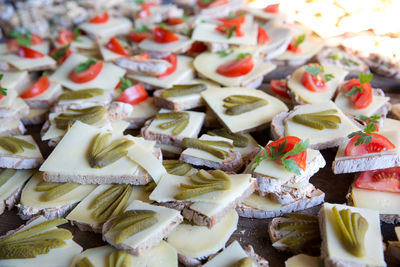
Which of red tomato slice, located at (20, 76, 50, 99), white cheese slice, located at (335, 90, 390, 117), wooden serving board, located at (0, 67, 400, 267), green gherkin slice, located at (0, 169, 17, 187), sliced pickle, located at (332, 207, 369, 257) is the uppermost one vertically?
red tomato slice, located at (20, 76, 50, 99)

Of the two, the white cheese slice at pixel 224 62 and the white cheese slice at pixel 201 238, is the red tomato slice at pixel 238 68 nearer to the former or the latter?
the white cheese slice at pixel 224 62

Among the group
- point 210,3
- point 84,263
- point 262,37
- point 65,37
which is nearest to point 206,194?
point 84,263

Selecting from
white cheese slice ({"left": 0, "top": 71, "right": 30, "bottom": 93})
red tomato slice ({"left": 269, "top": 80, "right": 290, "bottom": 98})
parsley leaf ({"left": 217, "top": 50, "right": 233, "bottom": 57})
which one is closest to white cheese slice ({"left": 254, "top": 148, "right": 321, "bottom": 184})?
red tomato slice ({"left": 269, "top": 80, "right": 290, "bottom": 98})

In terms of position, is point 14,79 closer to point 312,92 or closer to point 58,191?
point 58,191

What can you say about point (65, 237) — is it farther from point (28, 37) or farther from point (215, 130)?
point (28, 37)

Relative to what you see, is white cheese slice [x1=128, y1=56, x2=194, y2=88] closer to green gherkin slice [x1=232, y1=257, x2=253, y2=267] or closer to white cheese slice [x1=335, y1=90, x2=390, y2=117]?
white cheese slice [x1=335, y1=90, x2=390, y2=117]

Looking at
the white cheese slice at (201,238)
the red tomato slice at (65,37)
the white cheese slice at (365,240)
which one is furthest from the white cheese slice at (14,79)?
the white cheese slice at (365,240)
